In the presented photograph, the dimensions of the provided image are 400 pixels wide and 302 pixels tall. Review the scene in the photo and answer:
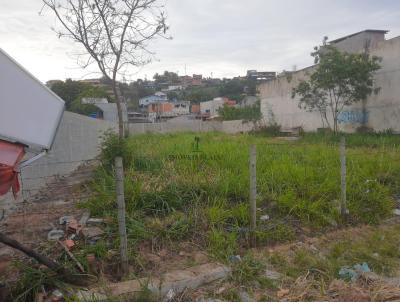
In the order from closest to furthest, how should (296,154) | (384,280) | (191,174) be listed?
1. (384,280)
2. (191,174)
3. (296,154)

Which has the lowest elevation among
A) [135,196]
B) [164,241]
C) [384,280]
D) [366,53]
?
[384,280]

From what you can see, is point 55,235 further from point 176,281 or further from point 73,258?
point 176,281

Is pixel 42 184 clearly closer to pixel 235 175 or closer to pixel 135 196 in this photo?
pixel 135 196

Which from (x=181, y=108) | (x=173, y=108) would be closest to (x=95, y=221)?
(x=173, y=108)

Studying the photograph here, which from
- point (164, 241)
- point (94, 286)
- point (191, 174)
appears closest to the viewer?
point (94, 286)

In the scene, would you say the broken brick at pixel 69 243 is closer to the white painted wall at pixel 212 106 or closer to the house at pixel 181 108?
the white painted wall at pixel 212 106

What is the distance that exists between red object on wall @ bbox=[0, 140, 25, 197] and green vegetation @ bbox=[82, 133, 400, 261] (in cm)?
167

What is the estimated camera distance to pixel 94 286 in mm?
2736

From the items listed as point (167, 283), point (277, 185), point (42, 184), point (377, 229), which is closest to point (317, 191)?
point (277, 185)

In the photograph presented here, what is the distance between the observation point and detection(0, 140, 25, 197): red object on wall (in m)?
1.80

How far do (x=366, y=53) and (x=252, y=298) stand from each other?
15.8 m

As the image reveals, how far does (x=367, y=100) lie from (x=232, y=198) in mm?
13583

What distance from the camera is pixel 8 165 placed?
5.99 ft

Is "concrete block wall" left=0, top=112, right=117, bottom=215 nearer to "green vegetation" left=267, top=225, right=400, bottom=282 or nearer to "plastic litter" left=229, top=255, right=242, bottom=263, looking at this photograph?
"plastic litter" left=229, top=255, right=242, bottom=263
